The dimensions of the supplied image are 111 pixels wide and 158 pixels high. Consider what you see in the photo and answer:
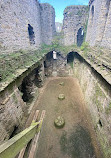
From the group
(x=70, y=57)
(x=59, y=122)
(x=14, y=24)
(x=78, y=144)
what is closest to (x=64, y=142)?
(x=78, y=144)

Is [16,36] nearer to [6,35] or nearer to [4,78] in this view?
[6,35]

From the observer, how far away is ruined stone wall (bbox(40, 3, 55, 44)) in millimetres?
11438

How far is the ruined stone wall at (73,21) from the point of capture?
1177 centimetres

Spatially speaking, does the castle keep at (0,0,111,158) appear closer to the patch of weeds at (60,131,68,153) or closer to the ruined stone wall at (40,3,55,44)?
the patch of weeds at (60,131,68,153)

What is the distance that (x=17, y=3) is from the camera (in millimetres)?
6297

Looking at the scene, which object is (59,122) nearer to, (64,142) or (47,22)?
(64,142)

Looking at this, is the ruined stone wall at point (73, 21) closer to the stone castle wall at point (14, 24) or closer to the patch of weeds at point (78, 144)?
the stone castle wall at point (14, 24)

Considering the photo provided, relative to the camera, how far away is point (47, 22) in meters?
12.0

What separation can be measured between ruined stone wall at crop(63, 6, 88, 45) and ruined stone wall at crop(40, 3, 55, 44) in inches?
79.6

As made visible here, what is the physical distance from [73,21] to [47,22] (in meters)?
3.80

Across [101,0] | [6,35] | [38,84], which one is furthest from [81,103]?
[101,0]

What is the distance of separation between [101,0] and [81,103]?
9.06 m

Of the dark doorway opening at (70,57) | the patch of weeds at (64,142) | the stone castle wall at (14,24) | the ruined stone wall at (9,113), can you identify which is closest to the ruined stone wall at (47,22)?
the dark doorway opening at (70,57)

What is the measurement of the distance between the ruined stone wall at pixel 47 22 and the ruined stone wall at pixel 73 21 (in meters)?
2.02
